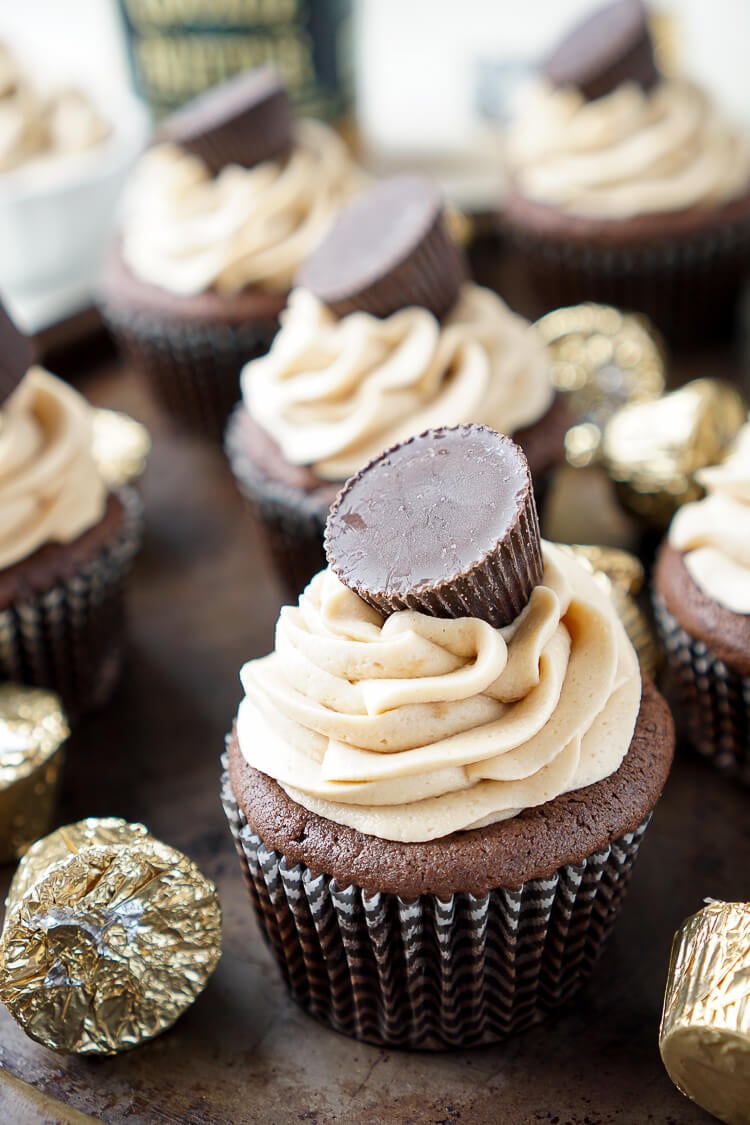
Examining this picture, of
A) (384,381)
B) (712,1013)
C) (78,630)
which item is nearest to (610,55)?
(384,381)

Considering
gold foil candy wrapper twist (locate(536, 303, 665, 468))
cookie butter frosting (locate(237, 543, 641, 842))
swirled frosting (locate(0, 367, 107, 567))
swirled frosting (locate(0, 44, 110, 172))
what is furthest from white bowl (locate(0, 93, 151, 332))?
cookie butter frosting (locate(237, 543, 641, 842))

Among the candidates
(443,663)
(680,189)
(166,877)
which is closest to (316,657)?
(443,663)

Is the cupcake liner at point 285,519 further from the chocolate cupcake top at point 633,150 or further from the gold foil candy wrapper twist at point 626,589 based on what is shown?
the chocolate cupcake top at point 633,150

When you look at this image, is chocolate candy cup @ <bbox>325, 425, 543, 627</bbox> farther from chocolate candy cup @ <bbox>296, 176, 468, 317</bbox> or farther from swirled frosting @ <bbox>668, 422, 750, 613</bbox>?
chocolate candy cup @ <bbox>296, 176, 468, 317</bbox>

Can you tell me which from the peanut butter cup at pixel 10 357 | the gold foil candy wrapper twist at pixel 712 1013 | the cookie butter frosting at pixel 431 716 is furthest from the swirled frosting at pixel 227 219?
the gold foil candy wrapper twist at pixel 712 1013

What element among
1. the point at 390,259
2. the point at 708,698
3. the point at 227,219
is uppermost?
the point at 390,259

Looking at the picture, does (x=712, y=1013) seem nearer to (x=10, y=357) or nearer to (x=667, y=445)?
(x=667, y=445)
